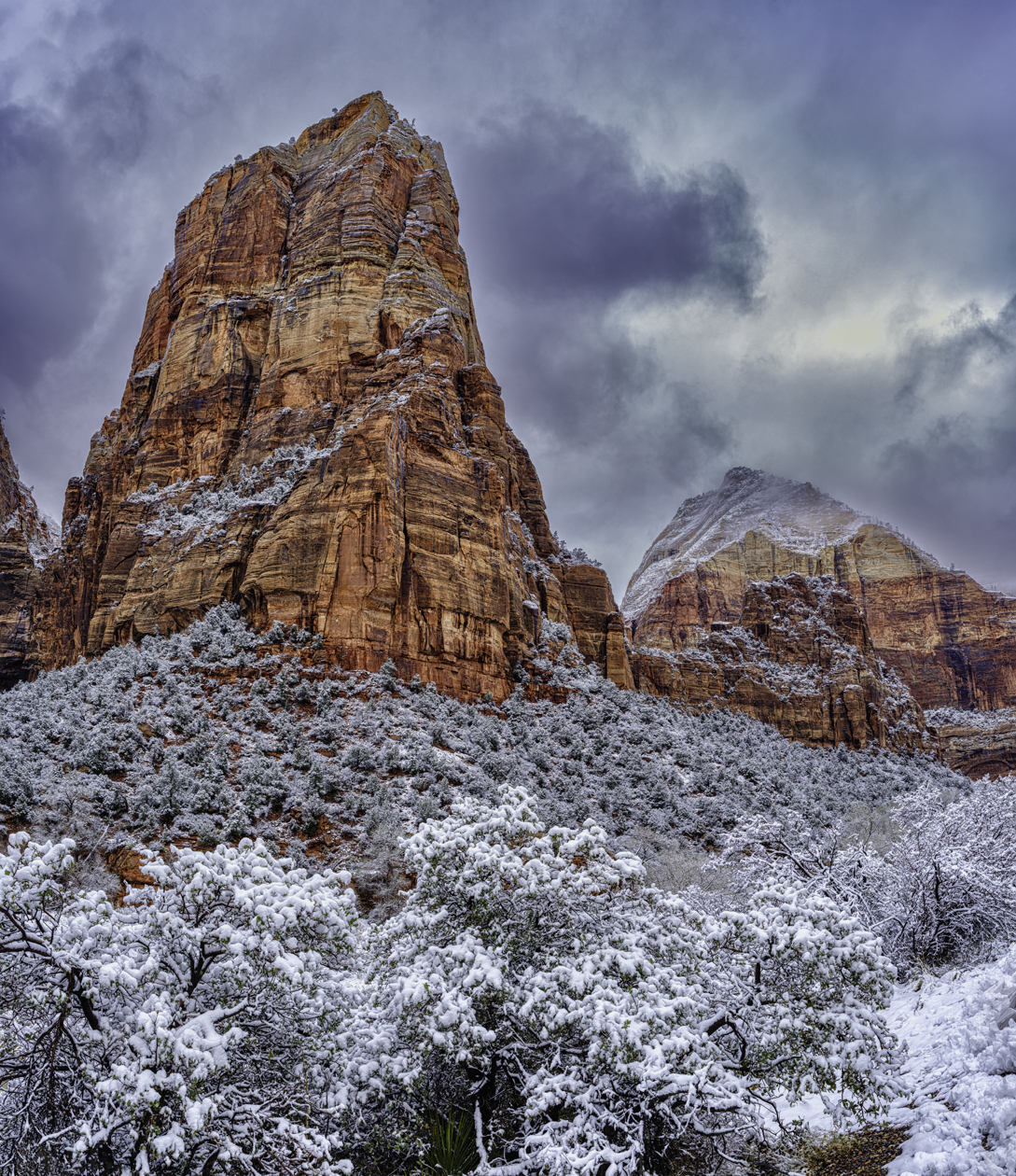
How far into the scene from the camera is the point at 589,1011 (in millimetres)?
8359

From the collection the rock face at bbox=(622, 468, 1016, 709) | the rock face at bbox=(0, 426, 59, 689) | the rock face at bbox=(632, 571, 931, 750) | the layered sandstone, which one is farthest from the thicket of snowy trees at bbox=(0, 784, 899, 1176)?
the rock face at bbox=(622, 468, 1016, 709)

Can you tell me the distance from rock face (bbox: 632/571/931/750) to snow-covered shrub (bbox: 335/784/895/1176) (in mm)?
47332

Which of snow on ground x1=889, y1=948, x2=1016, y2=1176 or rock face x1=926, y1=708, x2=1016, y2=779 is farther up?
rock face x1=926, y1=708, x2=1016, y2=779

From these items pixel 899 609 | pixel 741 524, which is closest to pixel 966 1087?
pixel 899 609

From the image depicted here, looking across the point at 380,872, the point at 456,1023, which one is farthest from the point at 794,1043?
the point at 380,872

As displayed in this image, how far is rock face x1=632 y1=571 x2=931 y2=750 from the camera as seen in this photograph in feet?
203

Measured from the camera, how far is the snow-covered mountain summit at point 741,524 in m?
122

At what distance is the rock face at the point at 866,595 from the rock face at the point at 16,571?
2541 inches

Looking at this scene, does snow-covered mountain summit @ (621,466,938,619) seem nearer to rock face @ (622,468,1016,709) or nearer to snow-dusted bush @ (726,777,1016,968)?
rock face @ (622,468,1016,709)

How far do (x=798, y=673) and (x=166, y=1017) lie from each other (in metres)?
66.4

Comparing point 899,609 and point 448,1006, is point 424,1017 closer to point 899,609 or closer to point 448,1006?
point 448,1006

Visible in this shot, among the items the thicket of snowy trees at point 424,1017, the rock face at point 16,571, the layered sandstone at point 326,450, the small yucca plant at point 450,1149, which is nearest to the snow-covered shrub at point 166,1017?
the thicket of snowy trees at point 424,1017

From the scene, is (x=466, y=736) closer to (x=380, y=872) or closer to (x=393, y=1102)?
(x=380, y=872)

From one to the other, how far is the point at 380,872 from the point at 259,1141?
14.0 meters
